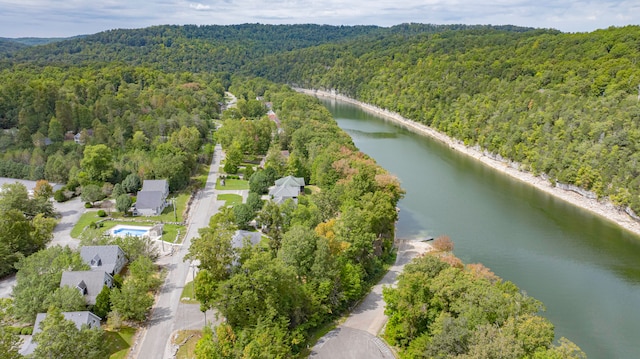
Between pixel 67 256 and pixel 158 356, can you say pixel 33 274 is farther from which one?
pixel 158 356

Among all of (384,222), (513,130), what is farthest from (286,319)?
(513,130)

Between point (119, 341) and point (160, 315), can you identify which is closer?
point (119, 341)

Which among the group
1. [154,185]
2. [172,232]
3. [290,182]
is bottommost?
[172,232]

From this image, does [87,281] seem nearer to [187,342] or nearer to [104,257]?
[104,257]

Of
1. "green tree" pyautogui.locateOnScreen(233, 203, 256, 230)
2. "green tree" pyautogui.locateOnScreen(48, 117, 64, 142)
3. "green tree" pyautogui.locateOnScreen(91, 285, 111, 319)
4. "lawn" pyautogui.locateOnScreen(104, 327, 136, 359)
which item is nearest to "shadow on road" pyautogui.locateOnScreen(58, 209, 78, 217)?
"green tree" pyautogui.locateOnScreen(233, 203, 256, 230)

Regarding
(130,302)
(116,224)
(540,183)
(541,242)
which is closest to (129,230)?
(116,224)

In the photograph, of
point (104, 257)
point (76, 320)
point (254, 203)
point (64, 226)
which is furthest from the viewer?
point (64, 226)
